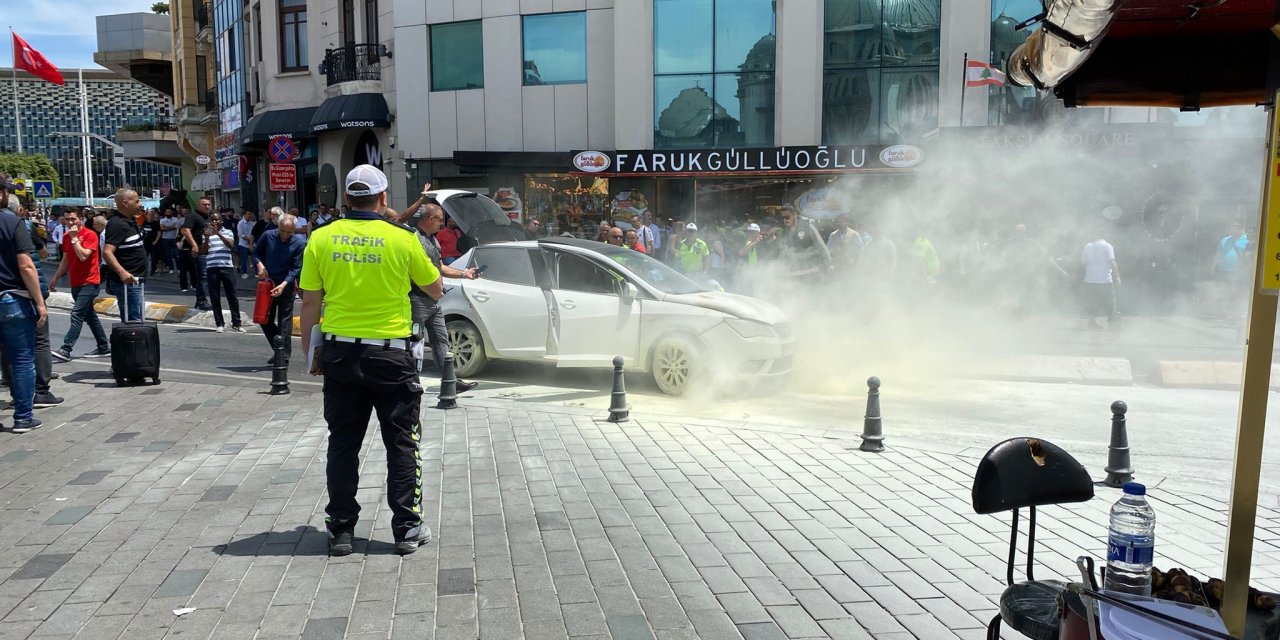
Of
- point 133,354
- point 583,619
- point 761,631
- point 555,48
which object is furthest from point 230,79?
point 761,631

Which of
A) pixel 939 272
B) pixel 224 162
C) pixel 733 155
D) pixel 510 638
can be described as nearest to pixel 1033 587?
pixel 510 638

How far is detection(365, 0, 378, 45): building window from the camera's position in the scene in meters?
25.9

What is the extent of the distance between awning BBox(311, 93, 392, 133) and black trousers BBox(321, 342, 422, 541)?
69.6 ft

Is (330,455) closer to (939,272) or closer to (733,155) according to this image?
(939,272)

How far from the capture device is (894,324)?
12.9 metres

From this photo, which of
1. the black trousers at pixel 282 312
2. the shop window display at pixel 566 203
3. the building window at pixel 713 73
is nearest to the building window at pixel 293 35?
the shop window display at pixel 566 203

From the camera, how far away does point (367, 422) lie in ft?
15.4

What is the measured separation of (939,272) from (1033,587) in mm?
12150

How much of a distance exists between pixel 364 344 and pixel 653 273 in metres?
5.49

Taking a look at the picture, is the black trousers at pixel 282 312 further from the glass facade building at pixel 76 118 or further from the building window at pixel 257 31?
the glass facade building at pixel 76 118

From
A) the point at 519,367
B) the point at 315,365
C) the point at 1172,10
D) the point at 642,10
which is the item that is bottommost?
the point at 519,367

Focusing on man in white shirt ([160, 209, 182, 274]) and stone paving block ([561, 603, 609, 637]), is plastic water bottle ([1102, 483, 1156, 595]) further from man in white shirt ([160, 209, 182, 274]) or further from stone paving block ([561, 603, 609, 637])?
man in white shirt ([160, 209, 182, 274])

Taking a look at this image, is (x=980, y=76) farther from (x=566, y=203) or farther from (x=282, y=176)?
(x=282, y=176)

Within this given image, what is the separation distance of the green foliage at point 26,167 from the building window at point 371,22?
50.1 metres
